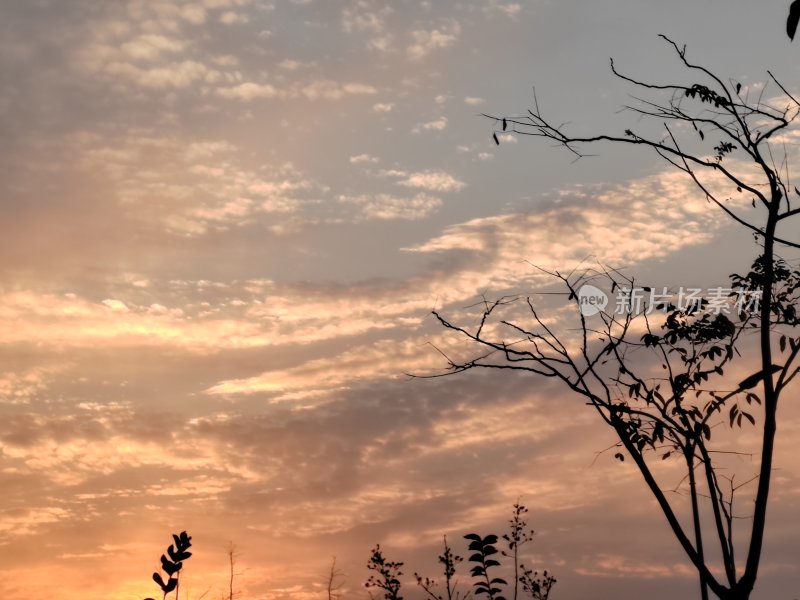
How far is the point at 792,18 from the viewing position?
389 centimetres

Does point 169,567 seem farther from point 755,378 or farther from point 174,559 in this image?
point 755,378

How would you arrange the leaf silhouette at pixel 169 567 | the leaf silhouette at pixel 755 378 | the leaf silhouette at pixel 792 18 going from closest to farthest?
1. the leaf silhouette at pixel 792 18
2. the leaf silhouette at pixel 169 567
3. the leaf silhouette at pixel 755 378

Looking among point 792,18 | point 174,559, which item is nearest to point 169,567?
point 174,559

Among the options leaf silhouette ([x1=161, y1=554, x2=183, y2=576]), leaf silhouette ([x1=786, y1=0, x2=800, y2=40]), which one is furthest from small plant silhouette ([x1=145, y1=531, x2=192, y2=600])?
leaf silhouette ([x1=786, y1=0, x2=800, y2=40])

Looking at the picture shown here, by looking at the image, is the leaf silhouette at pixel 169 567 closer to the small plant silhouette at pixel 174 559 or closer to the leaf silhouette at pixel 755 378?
the small plant silhouette at pixel 174 559

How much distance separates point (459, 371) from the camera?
10844 millimetres

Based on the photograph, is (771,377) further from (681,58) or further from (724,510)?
(681,58)

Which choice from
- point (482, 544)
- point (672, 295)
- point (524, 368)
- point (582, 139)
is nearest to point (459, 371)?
point (524, 368)

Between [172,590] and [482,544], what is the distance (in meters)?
3.73

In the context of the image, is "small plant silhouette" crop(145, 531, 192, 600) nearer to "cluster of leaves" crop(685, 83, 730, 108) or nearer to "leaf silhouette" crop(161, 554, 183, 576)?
"leaf silhouette" crop(161, 554, 183, 576)

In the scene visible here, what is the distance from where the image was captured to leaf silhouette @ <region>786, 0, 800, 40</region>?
152 inches

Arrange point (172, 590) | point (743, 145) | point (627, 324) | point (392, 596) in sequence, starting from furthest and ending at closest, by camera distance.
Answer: point (392, 596)
point (627, 324)
point (743, 145)
point (172, 590)

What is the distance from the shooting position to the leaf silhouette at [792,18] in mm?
3873

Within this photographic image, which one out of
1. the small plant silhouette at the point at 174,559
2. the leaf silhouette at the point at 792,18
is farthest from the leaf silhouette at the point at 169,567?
the leaf silhouette at the point at 792,18
